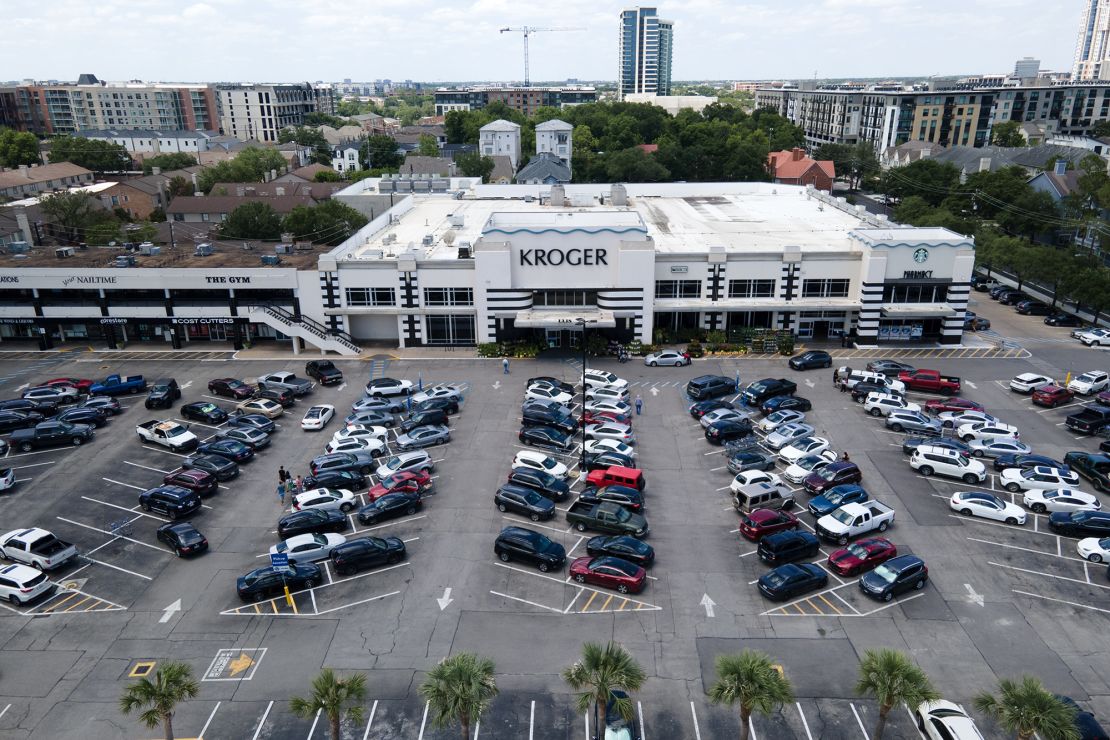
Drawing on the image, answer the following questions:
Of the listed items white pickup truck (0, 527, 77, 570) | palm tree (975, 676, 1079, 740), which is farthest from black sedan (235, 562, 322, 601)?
palm tree (975, 676, 1079, 740)

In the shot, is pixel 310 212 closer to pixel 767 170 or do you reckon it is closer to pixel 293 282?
pixel 293 282

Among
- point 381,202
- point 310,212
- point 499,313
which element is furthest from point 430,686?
point 381,202

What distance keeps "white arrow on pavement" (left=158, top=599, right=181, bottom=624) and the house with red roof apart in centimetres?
12430

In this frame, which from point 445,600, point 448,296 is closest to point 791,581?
point 445,600

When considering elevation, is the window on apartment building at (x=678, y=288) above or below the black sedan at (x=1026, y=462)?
above

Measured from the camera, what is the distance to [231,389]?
185ft

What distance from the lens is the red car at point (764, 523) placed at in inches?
1491

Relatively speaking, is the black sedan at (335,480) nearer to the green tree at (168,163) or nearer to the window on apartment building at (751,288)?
the window on apartment building at (751,288)

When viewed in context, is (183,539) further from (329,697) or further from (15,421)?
(15,421)

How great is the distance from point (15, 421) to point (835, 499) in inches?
2030

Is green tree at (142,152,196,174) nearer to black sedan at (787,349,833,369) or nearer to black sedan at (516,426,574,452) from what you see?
black sedan at (516,426,574,452)

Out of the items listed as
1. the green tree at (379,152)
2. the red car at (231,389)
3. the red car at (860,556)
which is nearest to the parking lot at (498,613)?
the red car at (860,556)

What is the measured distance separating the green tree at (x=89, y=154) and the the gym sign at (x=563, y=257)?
11898 centimetres

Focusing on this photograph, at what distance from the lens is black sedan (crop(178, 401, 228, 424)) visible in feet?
172
